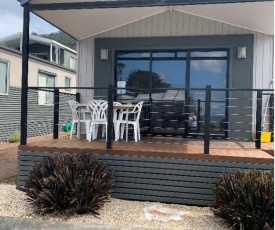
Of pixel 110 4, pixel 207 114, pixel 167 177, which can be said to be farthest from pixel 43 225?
pixel 110 4

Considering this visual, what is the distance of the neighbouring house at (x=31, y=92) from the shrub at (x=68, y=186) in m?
5.43

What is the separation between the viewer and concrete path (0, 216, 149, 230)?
3796 millimetres

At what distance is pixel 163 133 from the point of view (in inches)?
290

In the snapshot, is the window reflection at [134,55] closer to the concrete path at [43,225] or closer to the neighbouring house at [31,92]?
the neighbouring house at [31,92]

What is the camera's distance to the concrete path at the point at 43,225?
12.5 ft

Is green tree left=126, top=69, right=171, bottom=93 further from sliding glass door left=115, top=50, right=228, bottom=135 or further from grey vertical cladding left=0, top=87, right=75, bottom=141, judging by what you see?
grey vertical cladding left=0, top=87, right=75, bottom=141

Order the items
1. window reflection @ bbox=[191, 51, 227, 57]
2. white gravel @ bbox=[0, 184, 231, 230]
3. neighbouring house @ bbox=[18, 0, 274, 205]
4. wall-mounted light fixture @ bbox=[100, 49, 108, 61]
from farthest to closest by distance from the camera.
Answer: wall-mounted light fixture @ bbox=[100, 49, 108, 61]
window reflection @ bbox=[191, 51, 227, 57]
neighbouring house @ bbox=[18, 0, 274, 205]
white gravel @ bbox=[0, 184, 231, 230]

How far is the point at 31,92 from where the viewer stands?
1294 cm

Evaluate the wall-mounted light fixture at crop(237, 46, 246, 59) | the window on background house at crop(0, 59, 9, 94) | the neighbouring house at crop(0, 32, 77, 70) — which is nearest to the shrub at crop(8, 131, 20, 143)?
the window on background house at crop(0, 59, 9, 94)

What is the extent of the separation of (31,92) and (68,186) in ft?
31.4

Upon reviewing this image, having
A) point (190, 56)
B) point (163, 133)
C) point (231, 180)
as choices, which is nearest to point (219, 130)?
point (163, 133)

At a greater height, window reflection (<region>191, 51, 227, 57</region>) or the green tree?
window reflection (<region>191, 51, 227, 57</region>)

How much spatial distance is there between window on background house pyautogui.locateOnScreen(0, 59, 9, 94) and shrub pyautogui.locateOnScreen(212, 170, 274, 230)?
925 cm

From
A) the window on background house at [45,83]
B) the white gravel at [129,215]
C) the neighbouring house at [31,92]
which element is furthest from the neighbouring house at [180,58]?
the window on background house at [45,83]
